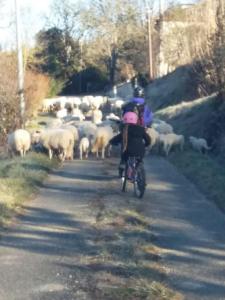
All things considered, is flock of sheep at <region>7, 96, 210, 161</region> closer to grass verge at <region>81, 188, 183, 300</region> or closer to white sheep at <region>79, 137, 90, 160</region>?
white sheep at <region>79, 137, 90, 160</region>

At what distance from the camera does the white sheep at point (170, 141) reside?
24.0m

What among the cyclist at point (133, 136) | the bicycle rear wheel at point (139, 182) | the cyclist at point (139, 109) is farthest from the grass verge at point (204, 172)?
the cyclist at point (139, 109)

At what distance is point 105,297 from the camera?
735 centimetres

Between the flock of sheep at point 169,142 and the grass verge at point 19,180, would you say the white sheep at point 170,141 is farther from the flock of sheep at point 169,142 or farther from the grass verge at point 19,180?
the grass verge at point 19,180

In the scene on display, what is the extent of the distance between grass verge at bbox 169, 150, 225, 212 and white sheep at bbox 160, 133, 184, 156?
0.43 m

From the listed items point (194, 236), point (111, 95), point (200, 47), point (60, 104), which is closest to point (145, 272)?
point (194, 236)

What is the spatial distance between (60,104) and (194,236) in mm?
47157

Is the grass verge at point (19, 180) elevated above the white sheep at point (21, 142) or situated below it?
below

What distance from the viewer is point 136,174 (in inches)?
561

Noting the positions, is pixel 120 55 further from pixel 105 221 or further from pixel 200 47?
pixel 105 221

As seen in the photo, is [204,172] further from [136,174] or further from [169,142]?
[169,142]

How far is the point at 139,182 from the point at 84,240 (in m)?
3.99

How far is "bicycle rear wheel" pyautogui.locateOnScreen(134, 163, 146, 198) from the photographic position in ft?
45.9

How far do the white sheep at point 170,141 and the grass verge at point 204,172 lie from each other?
43 centimetres
